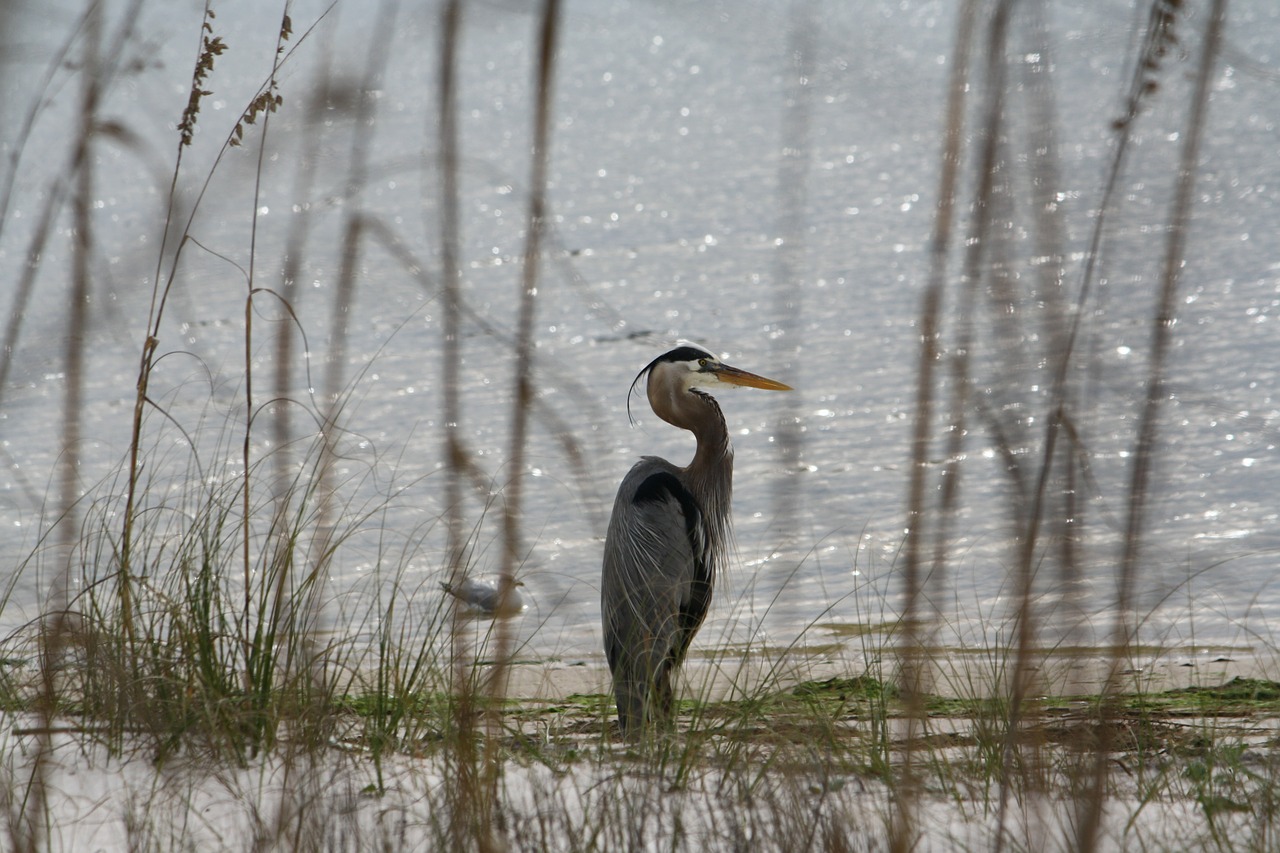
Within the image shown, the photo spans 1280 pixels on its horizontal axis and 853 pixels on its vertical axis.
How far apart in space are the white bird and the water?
14 cm

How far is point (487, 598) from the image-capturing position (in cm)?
533

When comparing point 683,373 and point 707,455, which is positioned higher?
point 683,373

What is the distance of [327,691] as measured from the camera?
2.57 m

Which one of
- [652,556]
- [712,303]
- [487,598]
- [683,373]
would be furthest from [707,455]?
[712,303]

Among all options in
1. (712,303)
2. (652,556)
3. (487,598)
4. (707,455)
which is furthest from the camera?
(712,303)

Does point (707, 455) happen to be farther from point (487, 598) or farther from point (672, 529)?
point (487, 598)

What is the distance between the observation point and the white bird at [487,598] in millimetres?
1771

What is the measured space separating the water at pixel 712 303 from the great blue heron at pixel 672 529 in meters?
0.17

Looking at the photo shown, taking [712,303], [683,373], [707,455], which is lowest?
[707,455]

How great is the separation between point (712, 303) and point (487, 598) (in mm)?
9537

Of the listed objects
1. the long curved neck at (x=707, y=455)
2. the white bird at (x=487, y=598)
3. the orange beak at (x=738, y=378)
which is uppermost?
the orange beak at (x=738, y=378)

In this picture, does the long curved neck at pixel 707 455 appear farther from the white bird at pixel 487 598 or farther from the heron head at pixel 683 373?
the white bird at pixel 487 598

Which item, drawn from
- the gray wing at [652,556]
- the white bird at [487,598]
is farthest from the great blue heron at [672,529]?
the white bird at [487,598]

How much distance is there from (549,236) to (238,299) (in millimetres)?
13967
